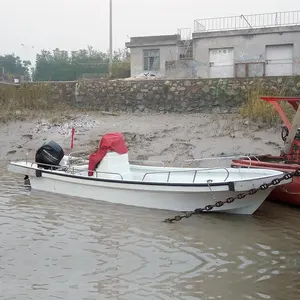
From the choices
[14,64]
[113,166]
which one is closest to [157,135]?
[113,166]

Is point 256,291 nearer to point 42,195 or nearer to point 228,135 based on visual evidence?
point 42,195

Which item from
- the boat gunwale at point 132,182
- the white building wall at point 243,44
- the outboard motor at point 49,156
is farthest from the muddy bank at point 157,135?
the white building wall at point 243,44

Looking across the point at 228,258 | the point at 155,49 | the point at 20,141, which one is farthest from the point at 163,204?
the point at 155,49

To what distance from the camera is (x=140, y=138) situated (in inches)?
630

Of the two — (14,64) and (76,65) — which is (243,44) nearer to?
(76,65)

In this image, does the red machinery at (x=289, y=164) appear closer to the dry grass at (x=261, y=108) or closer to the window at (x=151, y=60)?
the dry grass at (x=261, y=108)

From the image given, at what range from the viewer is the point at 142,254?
660 cm

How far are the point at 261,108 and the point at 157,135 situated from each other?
11.7 feet

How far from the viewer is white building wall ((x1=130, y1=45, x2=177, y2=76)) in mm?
29109

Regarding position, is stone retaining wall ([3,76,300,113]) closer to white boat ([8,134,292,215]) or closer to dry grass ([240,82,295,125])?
dry grass ([240,82,295,125])

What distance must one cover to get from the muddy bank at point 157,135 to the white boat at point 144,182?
430 centimetres

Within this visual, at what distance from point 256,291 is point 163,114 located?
14.0 metres

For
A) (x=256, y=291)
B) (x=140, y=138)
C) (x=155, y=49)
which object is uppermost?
(x=155, y=49)

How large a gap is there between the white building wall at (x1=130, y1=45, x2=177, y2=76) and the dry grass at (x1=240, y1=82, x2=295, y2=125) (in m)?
12.0
